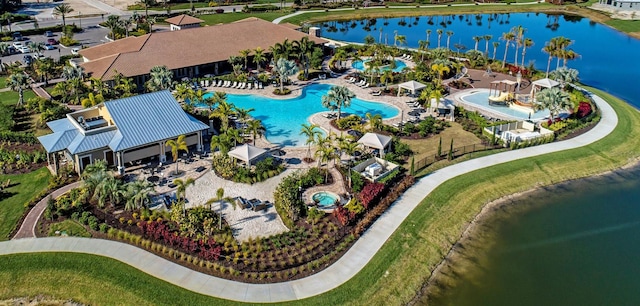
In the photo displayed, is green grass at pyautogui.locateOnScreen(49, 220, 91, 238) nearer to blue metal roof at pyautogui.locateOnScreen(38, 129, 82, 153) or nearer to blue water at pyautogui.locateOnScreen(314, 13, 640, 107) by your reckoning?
blue metal roof at pyautogui.locateOnScreen(38, 129, 82, 153)

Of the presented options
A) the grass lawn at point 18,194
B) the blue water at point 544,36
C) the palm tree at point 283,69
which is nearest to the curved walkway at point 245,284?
the grass lawn at point 18,194

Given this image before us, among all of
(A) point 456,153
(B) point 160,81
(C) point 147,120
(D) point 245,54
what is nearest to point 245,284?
(C) point 147,120

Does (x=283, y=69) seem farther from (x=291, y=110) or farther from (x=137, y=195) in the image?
(x=137, y=195)

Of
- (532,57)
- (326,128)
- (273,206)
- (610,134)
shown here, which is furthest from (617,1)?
(273,206)

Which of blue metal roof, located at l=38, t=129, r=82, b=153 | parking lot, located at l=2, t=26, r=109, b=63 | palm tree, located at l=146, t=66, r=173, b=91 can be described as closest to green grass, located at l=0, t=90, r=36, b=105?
parking lot, located at l=2, t=26, r=109, b=63

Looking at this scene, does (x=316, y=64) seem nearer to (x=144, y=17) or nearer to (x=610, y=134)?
(x=610, y=134)

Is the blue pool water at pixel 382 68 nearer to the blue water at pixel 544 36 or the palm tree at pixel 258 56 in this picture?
the palm tree at pixel 258 56
